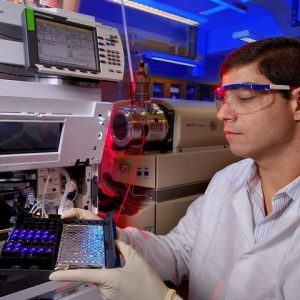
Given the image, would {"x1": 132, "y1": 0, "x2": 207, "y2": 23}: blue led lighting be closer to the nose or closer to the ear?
the nose

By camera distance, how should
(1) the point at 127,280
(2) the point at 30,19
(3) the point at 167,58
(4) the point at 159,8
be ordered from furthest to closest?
(3) the point at 167,58, (4) the point at 159,8, (2) the point at 30,19, (1) the point at 127,280

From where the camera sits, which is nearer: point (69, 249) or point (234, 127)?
point (69, 249)

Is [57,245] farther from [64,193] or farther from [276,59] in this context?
[276,59]

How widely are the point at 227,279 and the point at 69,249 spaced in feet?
1.90

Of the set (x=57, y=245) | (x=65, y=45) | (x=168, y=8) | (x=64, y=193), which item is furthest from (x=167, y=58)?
(x=57, y=245)

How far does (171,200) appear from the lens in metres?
1.64


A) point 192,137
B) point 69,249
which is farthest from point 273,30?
point 69,249

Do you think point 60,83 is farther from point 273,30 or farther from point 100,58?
point 273,30

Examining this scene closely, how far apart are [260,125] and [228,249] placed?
460mm

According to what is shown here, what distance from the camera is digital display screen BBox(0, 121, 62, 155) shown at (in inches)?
36.9

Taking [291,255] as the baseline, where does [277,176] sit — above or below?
above

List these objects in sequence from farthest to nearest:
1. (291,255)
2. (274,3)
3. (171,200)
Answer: (274,3), (171,200), (291,255)

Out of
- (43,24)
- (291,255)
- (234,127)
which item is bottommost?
(291,255)

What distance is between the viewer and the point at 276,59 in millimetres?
980
